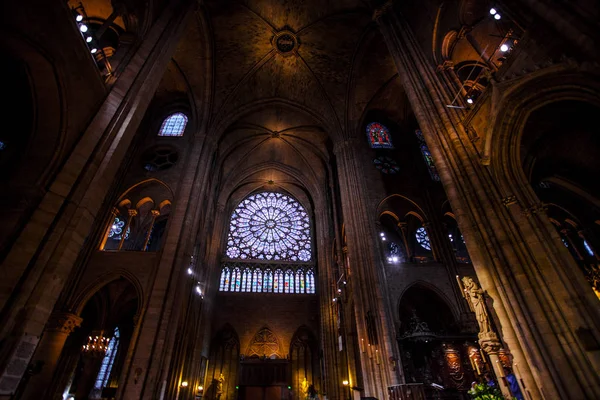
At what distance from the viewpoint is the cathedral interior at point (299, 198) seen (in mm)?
4961

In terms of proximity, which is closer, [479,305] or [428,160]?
[479,305]

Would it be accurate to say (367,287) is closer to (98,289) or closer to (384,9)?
(98,289)

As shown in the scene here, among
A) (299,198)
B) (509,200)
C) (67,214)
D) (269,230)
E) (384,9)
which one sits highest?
(299,198)

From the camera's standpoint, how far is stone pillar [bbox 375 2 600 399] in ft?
14.6

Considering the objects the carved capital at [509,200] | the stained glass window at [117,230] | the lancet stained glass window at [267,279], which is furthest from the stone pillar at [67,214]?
the lancet stained glass window at [267,279]

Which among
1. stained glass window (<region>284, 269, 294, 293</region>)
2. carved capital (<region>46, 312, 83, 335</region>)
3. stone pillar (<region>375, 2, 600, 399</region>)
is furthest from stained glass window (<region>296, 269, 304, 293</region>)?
stone pillar (<region>375, 2, 600, 399</region>)

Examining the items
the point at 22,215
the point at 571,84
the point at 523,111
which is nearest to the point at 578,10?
the point at 571,84

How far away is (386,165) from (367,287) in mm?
7596

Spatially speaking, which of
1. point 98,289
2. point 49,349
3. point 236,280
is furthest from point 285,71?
point 49,349

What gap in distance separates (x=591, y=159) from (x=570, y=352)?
6373 mm

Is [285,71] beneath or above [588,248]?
above

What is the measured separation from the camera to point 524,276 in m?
5.23

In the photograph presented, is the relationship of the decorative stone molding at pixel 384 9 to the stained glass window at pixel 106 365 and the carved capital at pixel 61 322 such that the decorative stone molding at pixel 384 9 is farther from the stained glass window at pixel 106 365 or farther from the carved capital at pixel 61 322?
the stained glass window at pixel 106 365

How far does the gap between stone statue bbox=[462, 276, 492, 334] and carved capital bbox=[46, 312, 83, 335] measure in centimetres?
1257
